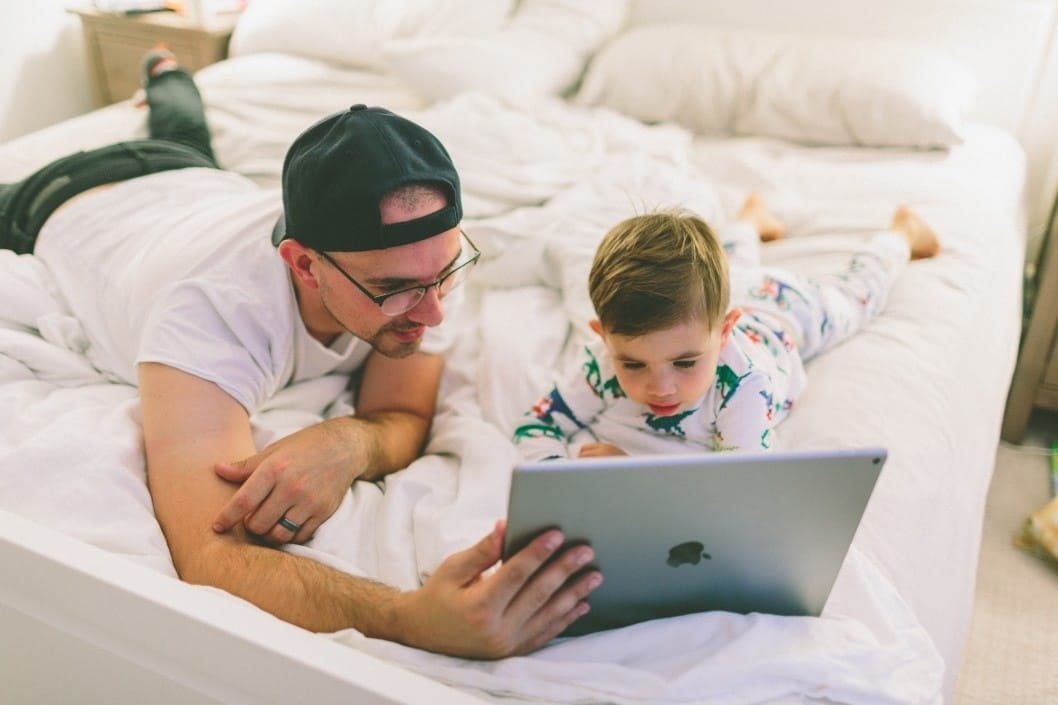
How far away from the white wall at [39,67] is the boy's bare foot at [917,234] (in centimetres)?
273

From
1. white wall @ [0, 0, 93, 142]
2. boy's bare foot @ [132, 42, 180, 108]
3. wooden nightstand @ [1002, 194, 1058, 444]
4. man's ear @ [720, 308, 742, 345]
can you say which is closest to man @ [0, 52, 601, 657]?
man's ear @ [720, 308, 742, 345]

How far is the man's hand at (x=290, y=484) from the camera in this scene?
3.09ft

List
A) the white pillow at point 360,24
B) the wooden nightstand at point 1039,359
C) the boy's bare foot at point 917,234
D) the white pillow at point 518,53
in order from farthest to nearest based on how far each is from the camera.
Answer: the white pillow at point 360,24
the white pillow at point 518,53
the wooden nightstand at point 1039,359
the boy's bare foot at point 917,234

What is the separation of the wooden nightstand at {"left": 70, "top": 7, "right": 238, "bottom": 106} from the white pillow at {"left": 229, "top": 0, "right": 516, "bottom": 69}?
0.96 feet

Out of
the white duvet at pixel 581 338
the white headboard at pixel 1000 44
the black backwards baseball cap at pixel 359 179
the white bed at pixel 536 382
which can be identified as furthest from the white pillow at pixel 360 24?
the black backwards baseball cap at pixel 359 179

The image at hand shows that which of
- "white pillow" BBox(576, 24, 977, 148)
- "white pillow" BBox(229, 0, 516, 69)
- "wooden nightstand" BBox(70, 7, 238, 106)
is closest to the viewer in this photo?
"white pillow" BBox(576, 24, 977, 148)

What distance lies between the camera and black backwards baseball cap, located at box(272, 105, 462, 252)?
3.26ft

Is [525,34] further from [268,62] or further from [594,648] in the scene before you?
[594,648]

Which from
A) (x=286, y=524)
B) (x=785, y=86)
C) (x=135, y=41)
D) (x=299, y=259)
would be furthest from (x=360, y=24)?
(x=286, y=524)

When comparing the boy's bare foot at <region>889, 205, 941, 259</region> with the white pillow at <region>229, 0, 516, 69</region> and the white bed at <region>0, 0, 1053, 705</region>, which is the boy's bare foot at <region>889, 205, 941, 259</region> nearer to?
the white bed at <region>0, 0, 1053, 705</region>

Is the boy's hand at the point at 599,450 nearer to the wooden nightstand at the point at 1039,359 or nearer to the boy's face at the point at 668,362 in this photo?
the boy's face at the point at 668,362

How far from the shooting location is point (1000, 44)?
7.22 feet

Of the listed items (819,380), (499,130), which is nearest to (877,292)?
(819,380)

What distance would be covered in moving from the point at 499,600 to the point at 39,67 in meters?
2.94
